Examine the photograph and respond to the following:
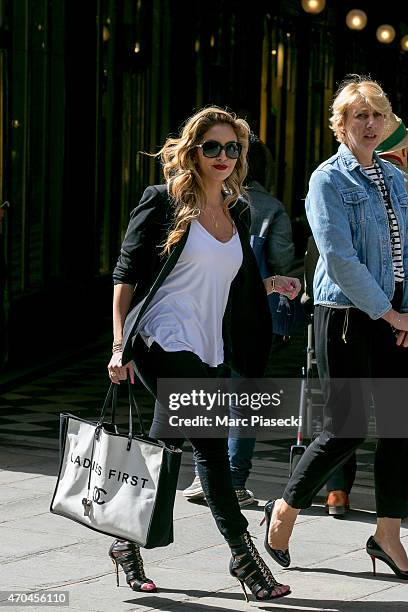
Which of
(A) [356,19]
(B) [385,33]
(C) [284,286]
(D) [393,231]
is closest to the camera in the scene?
(D) [393,231]

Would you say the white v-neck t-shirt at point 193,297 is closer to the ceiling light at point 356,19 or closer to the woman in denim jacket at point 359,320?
the woman in denim jacket at point 359,320

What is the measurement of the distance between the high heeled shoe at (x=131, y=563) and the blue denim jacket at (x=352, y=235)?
4.06 feet

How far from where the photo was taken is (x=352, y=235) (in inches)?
231

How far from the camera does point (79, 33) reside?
559 inches

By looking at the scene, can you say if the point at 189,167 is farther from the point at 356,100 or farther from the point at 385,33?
the point at 385,33

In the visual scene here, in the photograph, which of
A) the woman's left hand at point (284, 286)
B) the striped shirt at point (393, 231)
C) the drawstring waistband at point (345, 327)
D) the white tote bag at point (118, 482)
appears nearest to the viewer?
the white tote bag at point (118, 482)

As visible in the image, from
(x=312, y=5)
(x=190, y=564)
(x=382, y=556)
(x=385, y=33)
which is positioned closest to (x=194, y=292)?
(x=190, y=564)

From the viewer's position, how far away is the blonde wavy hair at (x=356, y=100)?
19.5ft

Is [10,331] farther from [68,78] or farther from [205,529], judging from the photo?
[205,529]

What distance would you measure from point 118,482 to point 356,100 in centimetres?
180

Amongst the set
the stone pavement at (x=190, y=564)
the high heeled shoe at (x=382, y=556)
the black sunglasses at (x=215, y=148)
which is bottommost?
the stone pavement at (x=190, y=564)

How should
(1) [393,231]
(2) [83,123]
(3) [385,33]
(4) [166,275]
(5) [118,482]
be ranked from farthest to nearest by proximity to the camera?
(3) [385,33] < (2) [83,123] < (1) [393,231] < (4) [166,275] < (5) [118,482]

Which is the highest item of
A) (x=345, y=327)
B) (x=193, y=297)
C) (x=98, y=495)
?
(x=193, y=297)

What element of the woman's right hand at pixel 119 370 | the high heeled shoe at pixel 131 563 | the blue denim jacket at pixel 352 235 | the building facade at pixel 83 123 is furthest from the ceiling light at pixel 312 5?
the high heeled shoe at pixel 131 563
